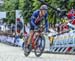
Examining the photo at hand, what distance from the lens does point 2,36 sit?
34.1m

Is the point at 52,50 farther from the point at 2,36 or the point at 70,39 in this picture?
the point at 2,36

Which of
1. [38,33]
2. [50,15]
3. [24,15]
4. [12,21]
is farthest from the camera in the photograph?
[12,21]

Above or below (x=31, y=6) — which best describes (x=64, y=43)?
above

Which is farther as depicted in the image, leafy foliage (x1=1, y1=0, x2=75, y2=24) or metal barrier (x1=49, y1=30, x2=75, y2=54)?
leafy foliage (x1=1, y1=0, x2=75, y2=24)

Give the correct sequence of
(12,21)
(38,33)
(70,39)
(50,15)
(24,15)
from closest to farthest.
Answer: (38,33), (70,39), (50,15), (24,15), (12,21)

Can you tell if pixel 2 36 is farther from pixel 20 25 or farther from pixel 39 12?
pixel 39 12

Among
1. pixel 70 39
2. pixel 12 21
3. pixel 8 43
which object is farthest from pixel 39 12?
pixel 12 21

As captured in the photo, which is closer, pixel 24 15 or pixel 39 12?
pixel 39 12

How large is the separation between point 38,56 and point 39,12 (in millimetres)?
1546

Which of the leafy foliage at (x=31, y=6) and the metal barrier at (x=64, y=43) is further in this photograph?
the leafy foliage at (x=31, y=6)

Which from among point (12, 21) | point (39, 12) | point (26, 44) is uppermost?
point (39, 12)

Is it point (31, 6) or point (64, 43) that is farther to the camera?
point (31, 6)

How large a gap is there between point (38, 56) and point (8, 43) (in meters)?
16.6

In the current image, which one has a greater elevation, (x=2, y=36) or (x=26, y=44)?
(x=26, y=44)
